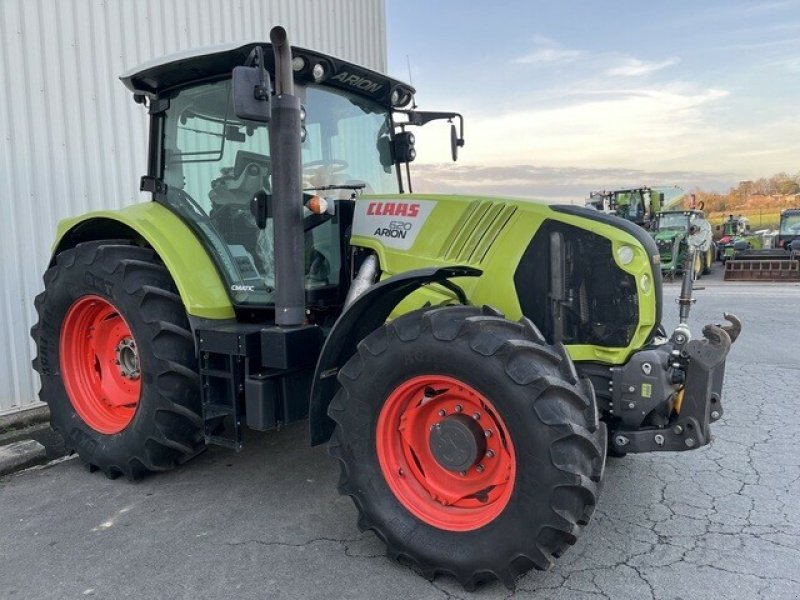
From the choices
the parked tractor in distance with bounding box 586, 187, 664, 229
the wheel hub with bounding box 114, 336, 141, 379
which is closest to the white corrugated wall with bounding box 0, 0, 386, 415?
the wheel hub with bounding box 114, 336, 141, 379

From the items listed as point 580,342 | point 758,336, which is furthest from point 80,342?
point 758,336

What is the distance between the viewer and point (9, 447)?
4.57m

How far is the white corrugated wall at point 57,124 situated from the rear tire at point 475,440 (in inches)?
144

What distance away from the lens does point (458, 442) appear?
2.80 metres

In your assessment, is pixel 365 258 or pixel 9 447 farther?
pixel 9 447

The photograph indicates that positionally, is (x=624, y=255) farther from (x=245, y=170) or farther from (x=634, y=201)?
(x=634, y=201)

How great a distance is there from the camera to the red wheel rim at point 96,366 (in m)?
4.21

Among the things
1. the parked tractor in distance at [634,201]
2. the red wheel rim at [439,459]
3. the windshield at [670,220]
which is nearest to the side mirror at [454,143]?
the red wheel rim at [439,459]

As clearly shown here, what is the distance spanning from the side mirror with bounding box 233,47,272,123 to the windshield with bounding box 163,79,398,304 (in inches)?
19.9

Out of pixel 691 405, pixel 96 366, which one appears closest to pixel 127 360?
pixel 96 366

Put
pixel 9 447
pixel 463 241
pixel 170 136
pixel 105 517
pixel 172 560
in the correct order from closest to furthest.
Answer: pixel 172 560 → pixel 463 241 → pixel 105 517 → pixel 170 136 → pixel 9 447

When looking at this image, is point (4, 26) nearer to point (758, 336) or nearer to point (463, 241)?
point (463, 241)

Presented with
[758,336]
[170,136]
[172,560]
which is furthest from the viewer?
[758,336]

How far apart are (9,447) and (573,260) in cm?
406
